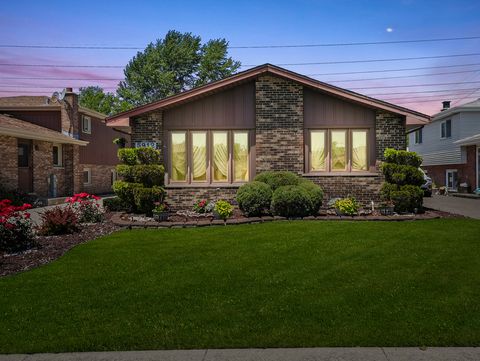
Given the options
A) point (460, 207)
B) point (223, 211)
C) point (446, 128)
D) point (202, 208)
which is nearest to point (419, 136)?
point (446, 128)

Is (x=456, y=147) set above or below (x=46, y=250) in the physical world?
above

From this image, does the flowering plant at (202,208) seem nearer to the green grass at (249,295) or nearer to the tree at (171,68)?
the green grass at (249,295)

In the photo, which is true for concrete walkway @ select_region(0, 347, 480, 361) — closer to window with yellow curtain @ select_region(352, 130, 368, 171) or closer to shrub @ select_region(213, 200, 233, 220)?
shrub @ select_region(213, 200, 233, 220)

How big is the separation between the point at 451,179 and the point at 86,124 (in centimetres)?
2729

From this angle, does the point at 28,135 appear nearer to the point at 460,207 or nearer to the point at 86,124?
the point at 86,124

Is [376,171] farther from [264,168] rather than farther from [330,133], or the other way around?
[264,168]

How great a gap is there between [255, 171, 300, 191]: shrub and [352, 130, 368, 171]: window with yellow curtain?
281 cm

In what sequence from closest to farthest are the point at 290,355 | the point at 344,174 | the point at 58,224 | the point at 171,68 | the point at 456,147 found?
the point at 290,355, the point at 58,224, the point at 344,174, the point at 456,147, the point at 171,68

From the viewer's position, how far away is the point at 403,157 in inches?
585

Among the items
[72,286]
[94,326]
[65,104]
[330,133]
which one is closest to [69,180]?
[65,104]

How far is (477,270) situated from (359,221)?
5.64 m

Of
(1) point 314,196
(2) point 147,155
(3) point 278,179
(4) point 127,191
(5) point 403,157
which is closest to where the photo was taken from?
(1) point 314,196

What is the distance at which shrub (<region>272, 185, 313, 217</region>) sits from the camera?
1305 cm

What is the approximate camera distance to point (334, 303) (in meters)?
5.60
